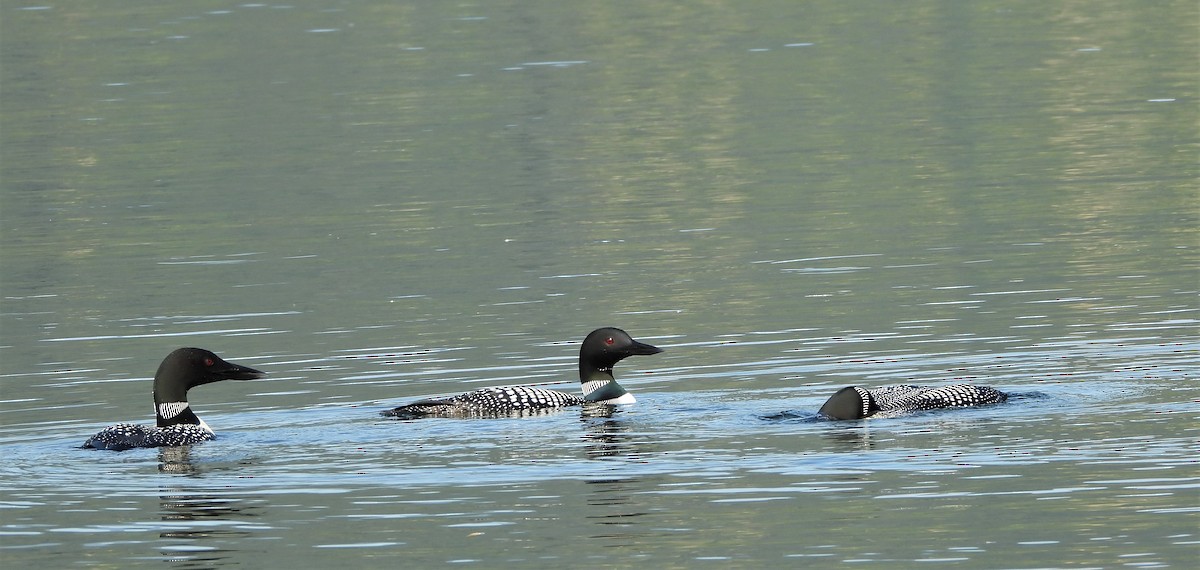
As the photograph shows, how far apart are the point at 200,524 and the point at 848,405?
4610 mm

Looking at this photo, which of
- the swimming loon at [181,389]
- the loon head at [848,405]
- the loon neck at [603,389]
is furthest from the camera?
the loon neck at [603,389]

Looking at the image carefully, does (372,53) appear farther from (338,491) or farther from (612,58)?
(338,491)

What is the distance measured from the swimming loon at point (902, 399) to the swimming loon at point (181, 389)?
406 cm

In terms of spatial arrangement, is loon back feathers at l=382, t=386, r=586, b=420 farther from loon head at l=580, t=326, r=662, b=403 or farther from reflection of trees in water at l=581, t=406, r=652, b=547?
loon head at l=580, t=326, r=662, b=403

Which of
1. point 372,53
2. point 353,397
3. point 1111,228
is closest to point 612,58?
point 372,53

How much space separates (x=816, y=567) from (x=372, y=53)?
159 feet

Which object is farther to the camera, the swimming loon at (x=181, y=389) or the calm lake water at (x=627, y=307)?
the swimming loon at (x=181, y=389)

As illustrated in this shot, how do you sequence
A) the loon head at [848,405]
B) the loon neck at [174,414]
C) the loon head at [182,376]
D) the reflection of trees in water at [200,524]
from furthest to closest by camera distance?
the loon head at [182,376] < the loon neck at [174,414] < the loon head at [848,405] < the reflection of trees in water at [200,524]

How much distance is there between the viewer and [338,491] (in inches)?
545

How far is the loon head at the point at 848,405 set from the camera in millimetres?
15445

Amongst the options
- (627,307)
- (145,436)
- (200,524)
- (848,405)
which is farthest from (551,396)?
(627,307)

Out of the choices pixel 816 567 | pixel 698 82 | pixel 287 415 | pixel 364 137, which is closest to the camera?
pixel 816 567

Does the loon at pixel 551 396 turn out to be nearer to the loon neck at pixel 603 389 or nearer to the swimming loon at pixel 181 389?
the loon neck at pixel 603 389

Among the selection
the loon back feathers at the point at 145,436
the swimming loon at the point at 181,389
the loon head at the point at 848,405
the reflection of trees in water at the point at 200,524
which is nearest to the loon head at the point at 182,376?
the swimming loon at the point at 181,389
